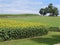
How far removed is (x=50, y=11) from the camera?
69.4 metres

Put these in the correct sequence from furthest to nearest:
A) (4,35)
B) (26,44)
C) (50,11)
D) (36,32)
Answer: (50,11), (36,32), (4,35), (26,44)

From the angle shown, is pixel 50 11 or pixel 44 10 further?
pixel 50 11

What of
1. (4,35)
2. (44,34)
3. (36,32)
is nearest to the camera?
(4,35)

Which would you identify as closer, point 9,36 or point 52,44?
point 52,44

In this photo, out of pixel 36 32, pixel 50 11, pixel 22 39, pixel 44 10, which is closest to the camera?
pixel 22 39

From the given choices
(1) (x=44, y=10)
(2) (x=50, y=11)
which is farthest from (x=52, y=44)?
(2) (x=50, y=11)

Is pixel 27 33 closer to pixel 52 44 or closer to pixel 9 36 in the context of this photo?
pixel 9 36

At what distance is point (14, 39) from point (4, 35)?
1.18m

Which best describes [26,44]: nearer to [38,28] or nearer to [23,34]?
[23,34]

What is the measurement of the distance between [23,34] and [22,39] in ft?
1.96

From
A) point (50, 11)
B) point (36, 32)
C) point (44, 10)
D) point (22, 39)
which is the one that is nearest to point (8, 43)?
point (22, 39)

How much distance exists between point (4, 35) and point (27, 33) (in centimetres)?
279

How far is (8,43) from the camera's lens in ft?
58.4

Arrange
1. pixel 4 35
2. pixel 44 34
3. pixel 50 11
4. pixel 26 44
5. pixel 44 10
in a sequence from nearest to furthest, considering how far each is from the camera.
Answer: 1. pixel 26 44
2. pixel 4 35
3. pixel 44 34
4. pixel 44 10
5. pixel 50 11
